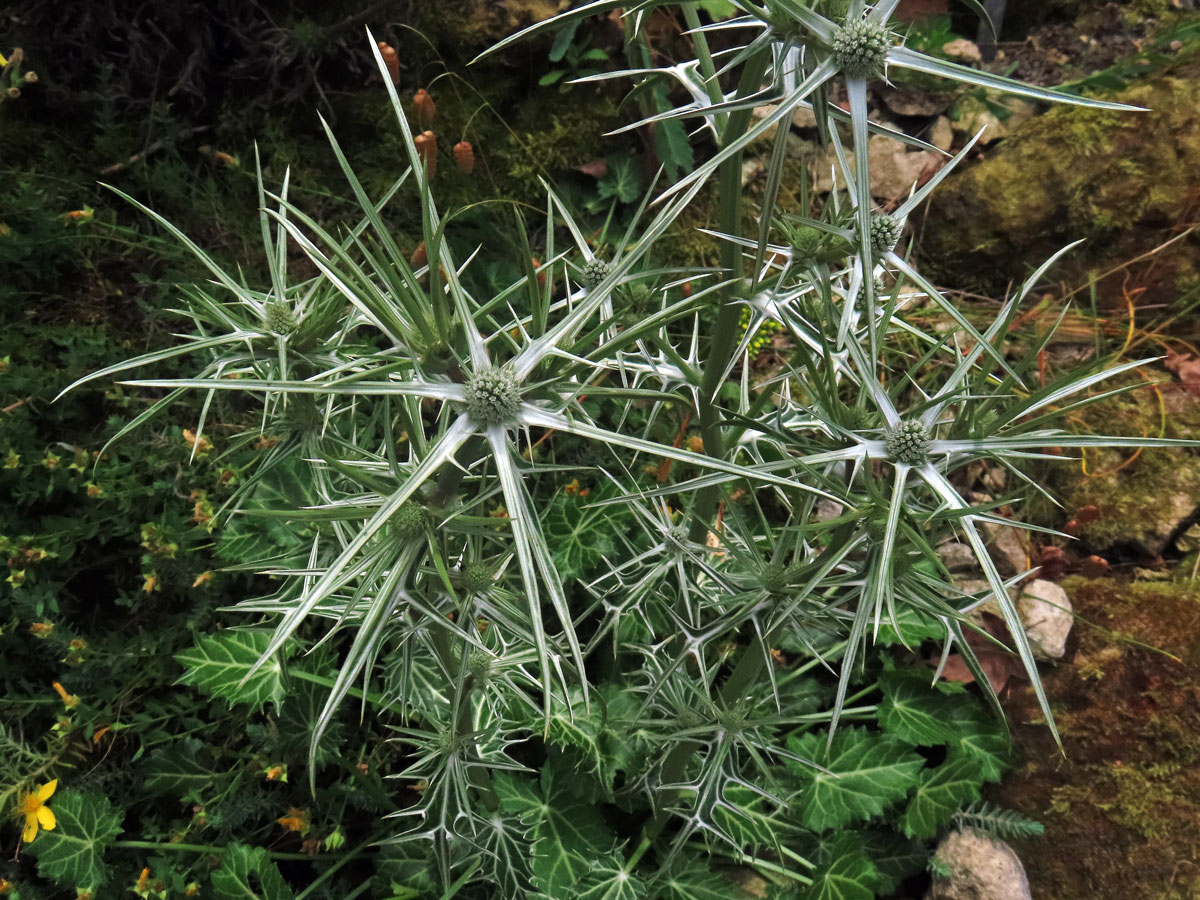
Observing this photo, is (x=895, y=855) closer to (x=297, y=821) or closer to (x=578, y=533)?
(x=578, y=533)

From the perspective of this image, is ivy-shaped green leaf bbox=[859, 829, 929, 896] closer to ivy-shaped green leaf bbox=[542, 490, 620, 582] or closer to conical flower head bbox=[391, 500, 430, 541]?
ivy-shaped green leaf bbox=[542, 490, 620, 582]

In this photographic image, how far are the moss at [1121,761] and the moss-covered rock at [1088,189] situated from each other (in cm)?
89

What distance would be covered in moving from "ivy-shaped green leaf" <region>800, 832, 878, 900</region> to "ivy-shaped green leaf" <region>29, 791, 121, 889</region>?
1.17 m

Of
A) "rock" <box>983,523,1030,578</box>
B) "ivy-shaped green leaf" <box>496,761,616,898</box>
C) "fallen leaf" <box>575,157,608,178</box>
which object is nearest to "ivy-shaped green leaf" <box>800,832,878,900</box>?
"ivy-shaped green leaf" <box>496,761,616,898</box>

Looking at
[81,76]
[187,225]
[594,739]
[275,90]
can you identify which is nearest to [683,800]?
[594,739]

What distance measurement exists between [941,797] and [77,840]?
4.92ft

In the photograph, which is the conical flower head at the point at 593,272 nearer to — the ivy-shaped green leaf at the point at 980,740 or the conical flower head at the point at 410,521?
the conical flower head at the point at 410,521

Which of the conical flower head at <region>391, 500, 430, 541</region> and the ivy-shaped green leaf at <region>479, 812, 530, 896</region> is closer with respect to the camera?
the conical flower head at <region>391, 500, 430, 541</region>

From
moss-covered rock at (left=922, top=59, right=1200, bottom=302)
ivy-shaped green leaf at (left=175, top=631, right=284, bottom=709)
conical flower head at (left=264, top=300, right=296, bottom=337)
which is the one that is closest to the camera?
conical flower head at (left=264, top=300, right=296, bottom=337)

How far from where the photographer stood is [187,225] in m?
1.77

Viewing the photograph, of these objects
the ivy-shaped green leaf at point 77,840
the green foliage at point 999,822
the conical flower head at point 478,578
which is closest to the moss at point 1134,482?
the green foliage at point 999,822

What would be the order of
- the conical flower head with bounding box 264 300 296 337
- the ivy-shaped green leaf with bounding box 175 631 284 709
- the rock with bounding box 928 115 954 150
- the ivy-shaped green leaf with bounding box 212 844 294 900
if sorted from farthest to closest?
the rock with bounding box 928 115 954 150
the ivy-shaped green leaf with bounding box 175 631 284 709
the ivy-shaped green leaf with bounding box 212 844 294 900
the conical flower head with bounding box 264 300 296 337

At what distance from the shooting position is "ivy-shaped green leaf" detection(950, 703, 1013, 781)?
1401mm

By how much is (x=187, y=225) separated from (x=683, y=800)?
5.61 feet
